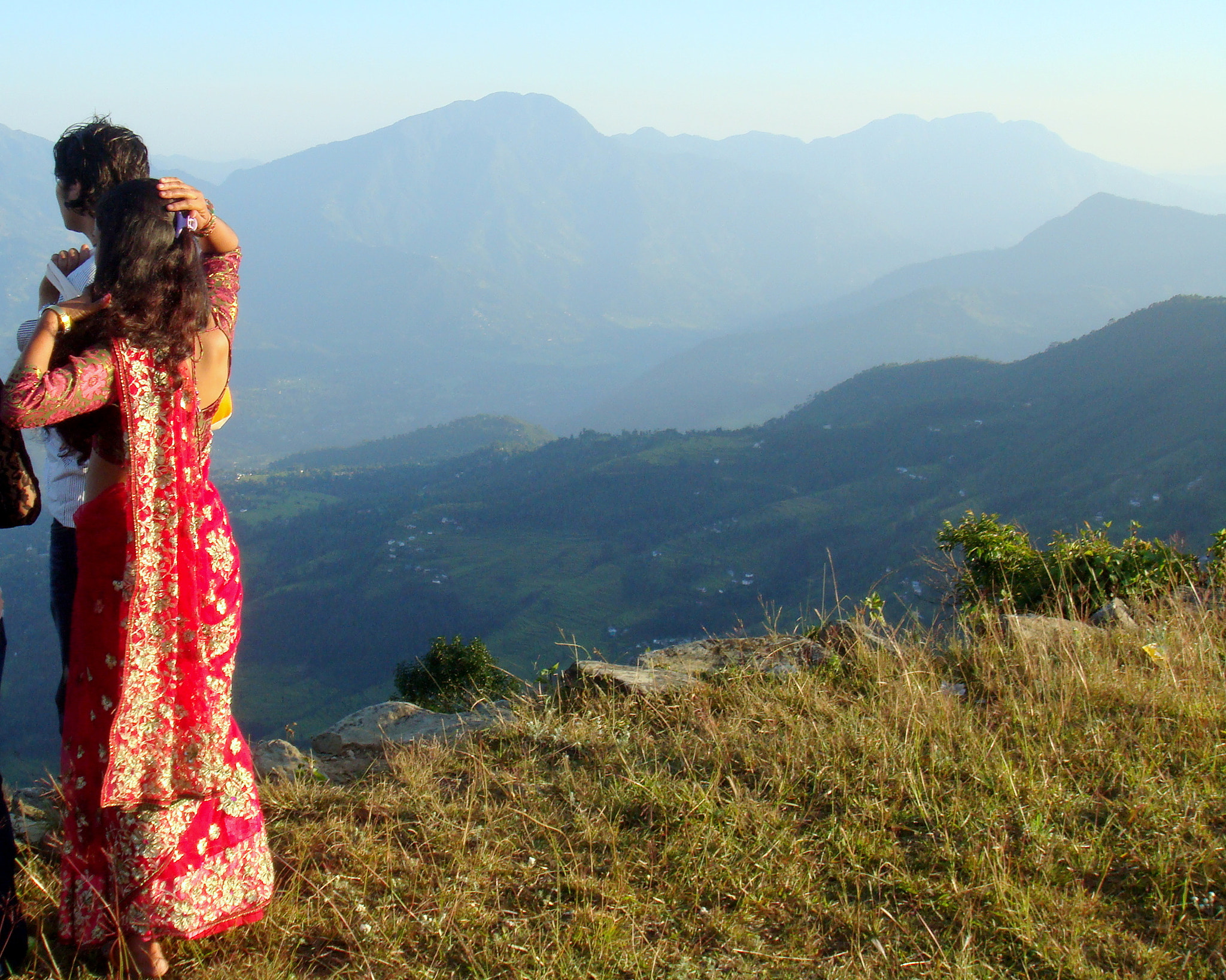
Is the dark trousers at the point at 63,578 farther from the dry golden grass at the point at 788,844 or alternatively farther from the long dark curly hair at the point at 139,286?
the dry golden grass at the point at 788,844

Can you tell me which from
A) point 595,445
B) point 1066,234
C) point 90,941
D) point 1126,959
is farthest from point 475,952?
point 1066,234

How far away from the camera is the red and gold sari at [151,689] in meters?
2.11

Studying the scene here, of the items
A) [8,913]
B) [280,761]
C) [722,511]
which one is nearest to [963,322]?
[722,511]

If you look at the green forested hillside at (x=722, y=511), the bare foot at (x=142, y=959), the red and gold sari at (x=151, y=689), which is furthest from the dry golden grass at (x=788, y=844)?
the green forested hillside at (x=722, y=511)

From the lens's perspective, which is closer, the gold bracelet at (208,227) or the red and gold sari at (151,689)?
the red and gold sari at (151,689)

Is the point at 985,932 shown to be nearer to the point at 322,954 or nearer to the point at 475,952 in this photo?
the point at 475,952

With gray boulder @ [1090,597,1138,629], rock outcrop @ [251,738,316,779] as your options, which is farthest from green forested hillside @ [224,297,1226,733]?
rock outcrop @ [251,738,316,779]

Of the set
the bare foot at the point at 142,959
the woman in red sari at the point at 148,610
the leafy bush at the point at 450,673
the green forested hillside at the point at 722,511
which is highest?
the woman in red sari at the point at 148,610

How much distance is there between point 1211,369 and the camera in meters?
63.9

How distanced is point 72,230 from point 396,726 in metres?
2.46

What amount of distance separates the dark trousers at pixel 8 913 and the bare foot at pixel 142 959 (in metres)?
0.23

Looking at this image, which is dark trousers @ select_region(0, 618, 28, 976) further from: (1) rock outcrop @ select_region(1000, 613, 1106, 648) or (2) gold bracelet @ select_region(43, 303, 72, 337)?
(1) rock outcrop @ select_region(1000, 613, 1106, 648)

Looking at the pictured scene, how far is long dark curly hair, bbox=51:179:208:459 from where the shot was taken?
Answer: 2.03m

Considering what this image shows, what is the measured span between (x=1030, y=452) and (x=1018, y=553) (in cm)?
6717
